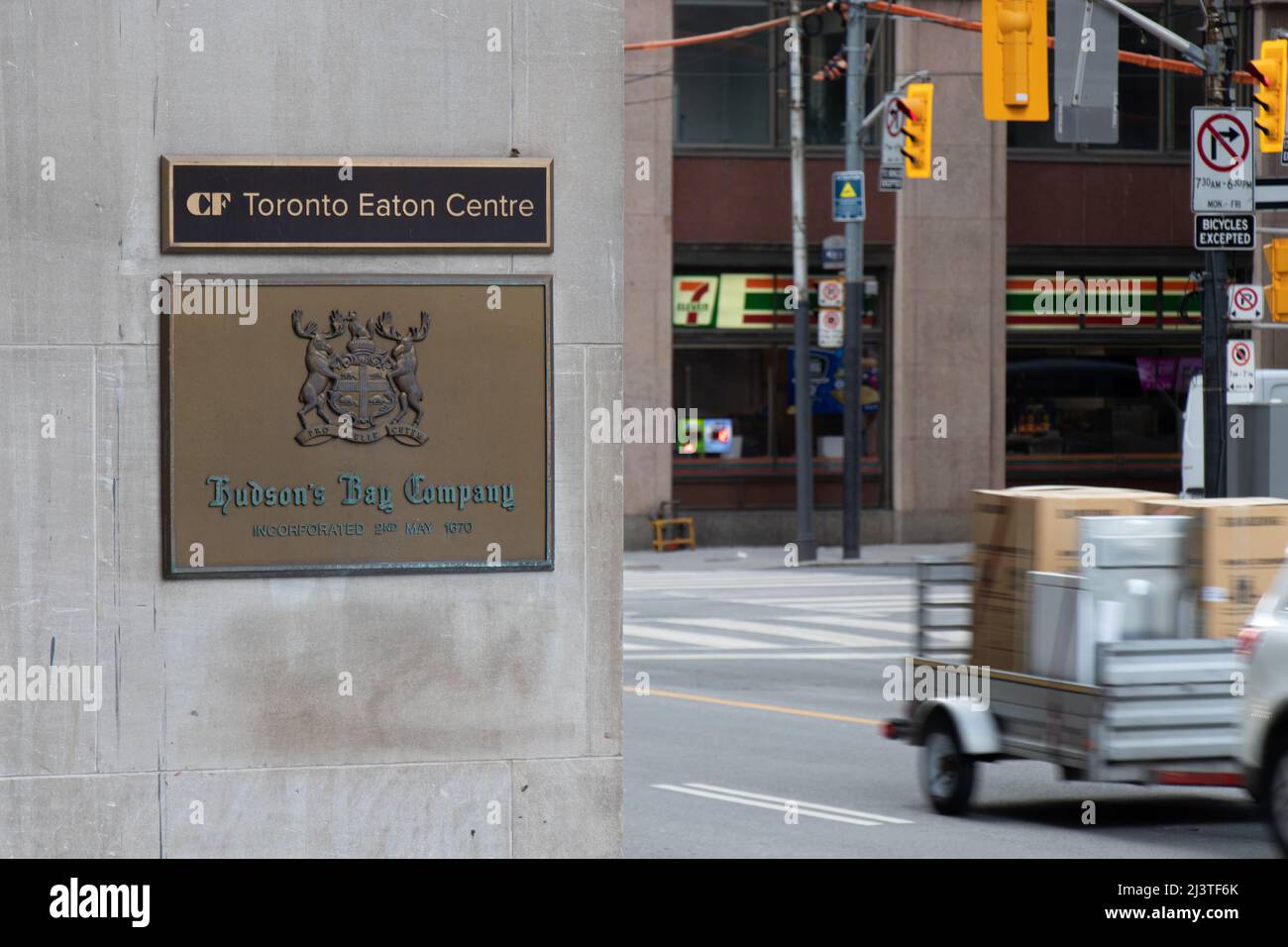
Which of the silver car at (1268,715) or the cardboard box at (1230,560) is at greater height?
the cardboard box at (1230,560)

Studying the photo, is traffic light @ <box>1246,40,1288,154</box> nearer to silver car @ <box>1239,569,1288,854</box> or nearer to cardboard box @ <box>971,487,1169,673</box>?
cardboard box @ <box>971,487,1169,673</box>

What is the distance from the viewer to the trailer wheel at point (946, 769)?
36.9 ft

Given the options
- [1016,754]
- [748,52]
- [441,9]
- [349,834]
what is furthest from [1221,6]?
[748,52]

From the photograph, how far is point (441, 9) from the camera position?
23.2ft

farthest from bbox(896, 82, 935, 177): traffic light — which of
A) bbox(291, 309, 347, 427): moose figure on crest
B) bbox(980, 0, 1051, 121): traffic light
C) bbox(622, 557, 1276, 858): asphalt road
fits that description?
bbox(291, 309, 347, 427): moose figure on crest

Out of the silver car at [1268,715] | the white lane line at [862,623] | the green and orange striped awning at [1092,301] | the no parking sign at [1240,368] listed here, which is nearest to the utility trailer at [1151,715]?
the silver car at [1268,715]

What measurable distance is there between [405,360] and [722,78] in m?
25.6

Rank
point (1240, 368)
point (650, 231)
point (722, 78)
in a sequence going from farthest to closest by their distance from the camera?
point (722, 78), point (650, 231), point (1240, 368)

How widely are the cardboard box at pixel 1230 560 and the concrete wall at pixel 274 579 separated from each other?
4.60 meters

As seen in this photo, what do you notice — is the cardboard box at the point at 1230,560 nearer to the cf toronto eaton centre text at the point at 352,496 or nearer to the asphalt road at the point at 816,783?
the asphalt road at the point at 816,783

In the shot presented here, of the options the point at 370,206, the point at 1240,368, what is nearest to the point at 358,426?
the point at 370,206

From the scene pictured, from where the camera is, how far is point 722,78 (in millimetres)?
31719

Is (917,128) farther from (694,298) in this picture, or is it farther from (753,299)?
(694,298)

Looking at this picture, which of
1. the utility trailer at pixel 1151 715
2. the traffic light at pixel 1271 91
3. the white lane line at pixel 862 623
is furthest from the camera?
the white lane line at pixel 862 623
